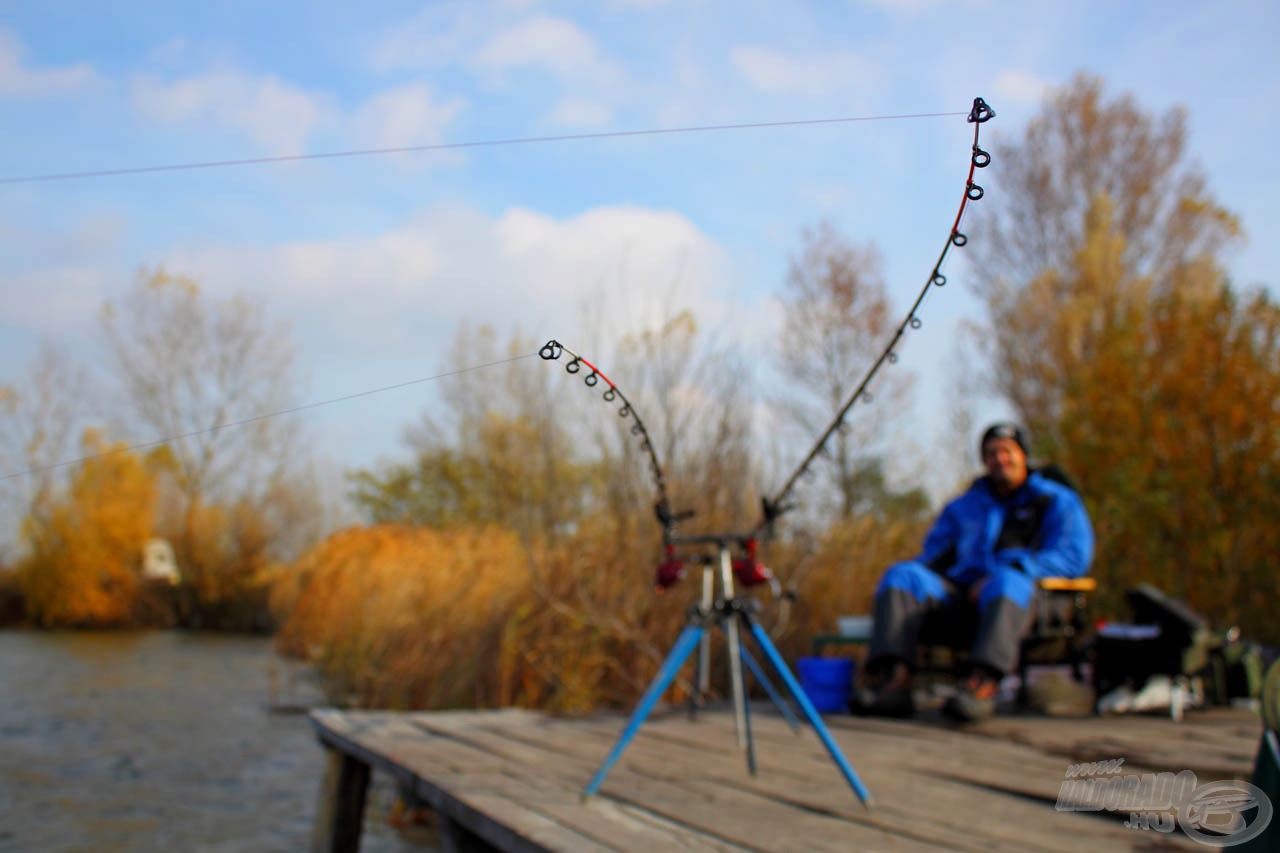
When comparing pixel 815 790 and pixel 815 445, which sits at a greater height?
pixel 815 445

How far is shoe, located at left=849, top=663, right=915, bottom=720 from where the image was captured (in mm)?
4961

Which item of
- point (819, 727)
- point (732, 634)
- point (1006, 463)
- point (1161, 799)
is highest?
point (1006, 463)

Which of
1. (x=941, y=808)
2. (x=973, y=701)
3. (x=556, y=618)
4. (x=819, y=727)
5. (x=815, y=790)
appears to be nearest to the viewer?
(x=819, y=727)

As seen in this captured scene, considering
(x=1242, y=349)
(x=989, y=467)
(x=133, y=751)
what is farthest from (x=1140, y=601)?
(x=133, y=751)

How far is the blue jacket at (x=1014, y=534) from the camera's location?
4984mm

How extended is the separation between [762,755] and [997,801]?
101 centimetres

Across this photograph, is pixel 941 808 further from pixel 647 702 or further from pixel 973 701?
pixel 973 701

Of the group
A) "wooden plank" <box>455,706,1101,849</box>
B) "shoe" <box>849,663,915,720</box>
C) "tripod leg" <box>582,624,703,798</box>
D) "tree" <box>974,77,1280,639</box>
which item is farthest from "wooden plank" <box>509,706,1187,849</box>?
"tree" <box>974,77,1280,639</box>

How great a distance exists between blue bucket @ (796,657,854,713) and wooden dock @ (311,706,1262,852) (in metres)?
0.28

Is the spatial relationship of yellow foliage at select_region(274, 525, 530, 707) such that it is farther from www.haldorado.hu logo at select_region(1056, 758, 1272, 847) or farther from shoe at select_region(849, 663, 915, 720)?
www.haldorado.hu logo at select_region(1056, 758, 1272, 847)

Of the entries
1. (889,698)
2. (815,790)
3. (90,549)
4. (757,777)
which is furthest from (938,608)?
(90,549)

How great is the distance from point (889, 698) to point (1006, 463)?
121 centimetres

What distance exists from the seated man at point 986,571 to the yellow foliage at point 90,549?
22412 millimetres

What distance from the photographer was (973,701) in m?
4.60
